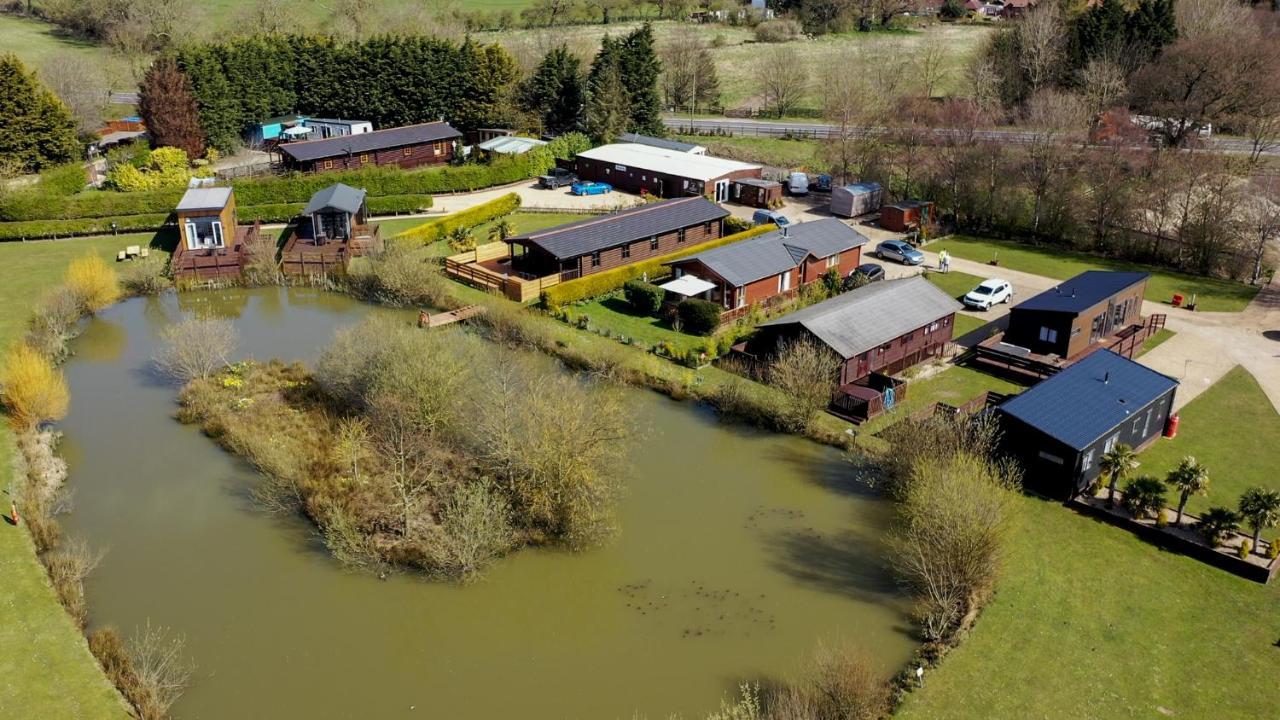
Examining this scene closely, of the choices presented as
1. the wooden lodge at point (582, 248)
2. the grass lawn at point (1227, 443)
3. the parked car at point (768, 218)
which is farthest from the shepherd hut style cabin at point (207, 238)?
the grass lawn at point (1227, 443)

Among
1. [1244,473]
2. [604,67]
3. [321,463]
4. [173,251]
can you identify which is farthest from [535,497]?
[604,67]

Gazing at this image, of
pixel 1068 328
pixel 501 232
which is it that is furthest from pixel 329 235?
pixel 1068 328

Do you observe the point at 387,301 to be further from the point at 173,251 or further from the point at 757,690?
the point at 757,690

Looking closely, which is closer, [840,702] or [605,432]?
[840,702]

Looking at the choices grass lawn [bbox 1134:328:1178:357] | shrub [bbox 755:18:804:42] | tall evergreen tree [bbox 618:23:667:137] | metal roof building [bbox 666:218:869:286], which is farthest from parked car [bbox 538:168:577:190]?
shrub [bbox 755:18:804:42]

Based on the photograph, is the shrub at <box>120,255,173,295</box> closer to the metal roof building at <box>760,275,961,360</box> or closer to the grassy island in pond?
the grassy island in pond

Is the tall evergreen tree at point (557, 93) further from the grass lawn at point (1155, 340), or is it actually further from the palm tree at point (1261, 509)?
the palm tree at point (1261, 509)
